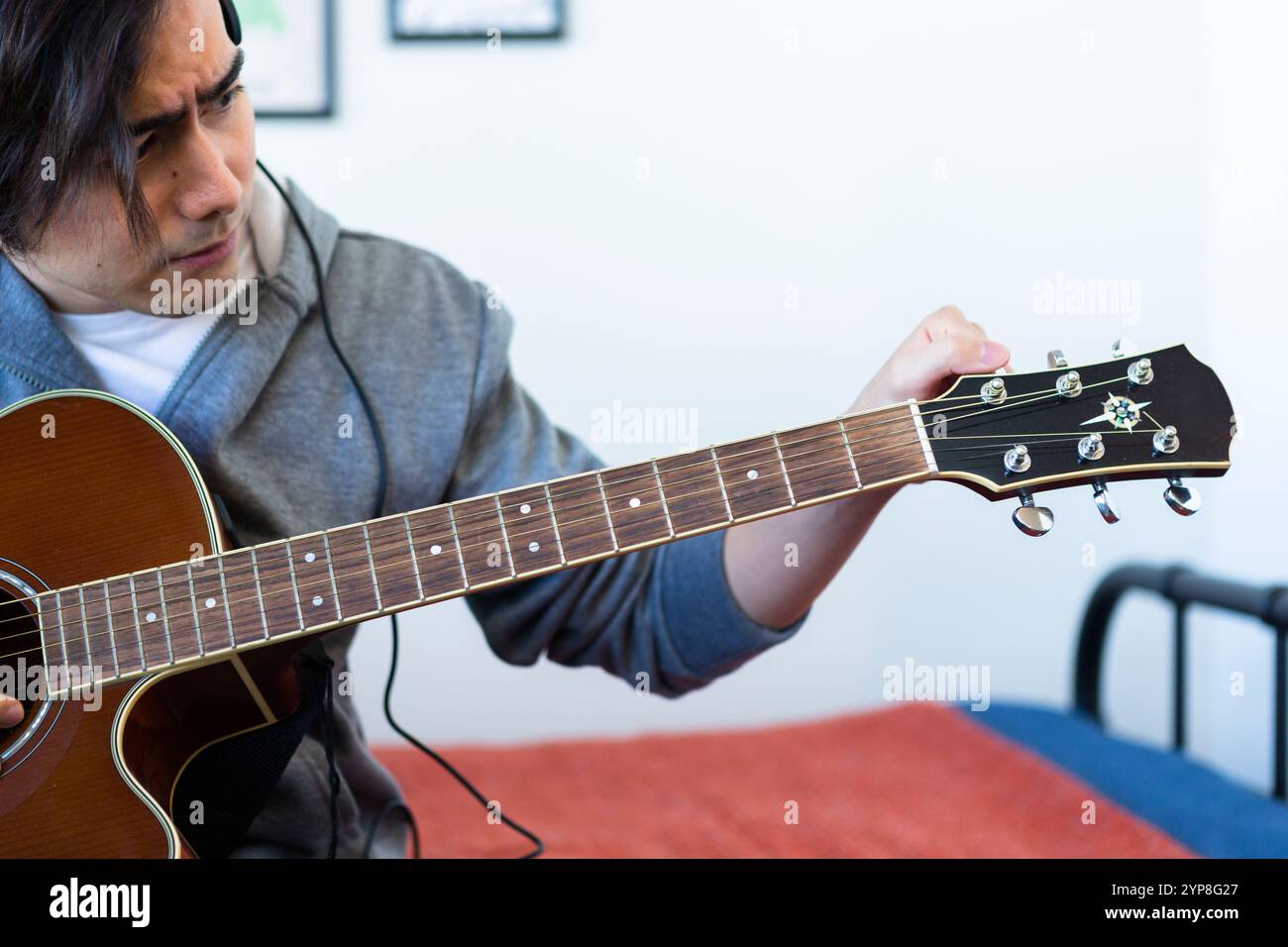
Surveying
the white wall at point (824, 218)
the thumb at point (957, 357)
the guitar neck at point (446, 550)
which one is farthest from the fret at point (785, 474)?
the white wall at point (824, 218)

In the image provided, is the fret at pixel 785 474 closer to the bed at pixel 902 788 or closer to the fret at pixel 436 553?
the fret at pixel 436 553

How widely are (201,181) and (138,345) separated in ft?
0.61

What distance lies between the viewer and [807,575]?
0.85 metres

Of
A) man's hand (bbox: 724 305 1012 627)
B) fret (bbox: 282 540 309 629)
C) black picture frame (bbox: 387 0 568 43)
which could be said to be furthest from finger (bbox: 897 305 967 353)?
black picture frame (bbox: 387 0 568 43)

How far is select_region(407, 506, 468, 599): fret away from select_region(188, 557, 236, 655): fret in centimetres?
13

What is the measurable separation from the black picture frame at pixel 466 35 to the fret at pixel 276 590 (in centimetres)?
122

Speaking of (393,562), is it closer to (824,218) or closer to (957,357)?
(957,357)

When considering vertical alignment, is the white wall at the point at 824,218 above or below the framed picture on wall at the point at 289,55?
below

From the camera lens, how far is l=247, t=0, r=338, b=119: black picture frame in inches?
68.4

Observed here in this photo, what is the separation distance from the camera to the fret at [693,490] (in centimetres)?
74

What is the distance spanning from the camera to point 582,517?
75cm

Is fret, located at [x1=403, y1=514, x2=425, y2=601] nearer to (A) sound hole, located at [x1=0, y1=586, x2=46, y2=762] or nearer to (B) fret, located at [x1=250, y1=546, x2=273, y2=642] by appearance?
(B) fret, located at [x1=250, y1=546, x2=273, y2=642]

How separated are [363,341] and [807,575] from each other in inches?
17.0

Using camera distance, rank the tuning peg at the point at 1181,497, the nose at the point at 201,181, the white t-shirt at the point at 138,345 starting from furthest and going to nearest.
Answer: the white t-shirt at the point at 138,345 → the nose at the point at 201,181 → the tuning peg at the point at 1181,497
